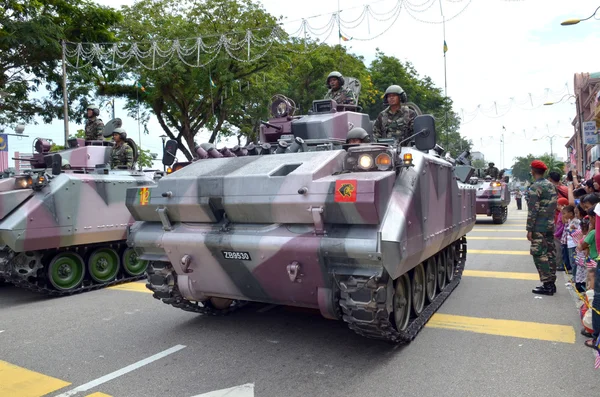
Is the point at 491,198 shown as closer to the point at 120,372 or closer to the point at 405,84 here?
the point at 120,372

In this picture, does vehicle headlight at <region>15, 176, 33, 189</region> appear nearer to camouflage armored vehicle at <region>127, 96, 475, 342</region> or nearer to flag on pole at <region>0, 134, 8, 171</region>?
camouflage armored vehicle at <region>127, 96, 475, 342</region>

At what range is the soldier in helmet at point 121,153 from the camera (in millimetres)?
10180

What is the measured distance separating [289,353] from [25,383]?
2371 millimetres

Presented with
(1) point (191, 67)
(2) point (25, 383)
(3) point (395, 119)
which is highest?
(1) point (191, 67)

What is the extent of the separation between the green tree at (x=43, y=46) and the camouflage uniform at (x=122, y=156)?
10644 mm

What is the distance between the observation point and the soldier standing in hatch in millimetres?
7184

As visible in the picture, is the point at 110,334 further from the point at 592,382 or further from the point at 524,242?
the point at 524,242


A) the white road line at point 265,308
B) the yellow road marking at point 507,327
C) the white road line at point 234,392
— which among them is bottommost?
the white road line at point 234,392

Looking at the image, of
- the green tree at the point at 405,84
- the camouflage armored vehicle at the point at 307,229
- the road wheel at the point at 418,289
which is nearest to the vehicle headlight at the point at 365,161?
the camouflage armored vehicle at the point at 307,229

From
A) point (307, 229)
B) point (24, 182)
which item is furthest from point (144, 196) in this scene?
point (24, 182)

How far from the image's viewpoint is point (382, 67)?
35688 mm

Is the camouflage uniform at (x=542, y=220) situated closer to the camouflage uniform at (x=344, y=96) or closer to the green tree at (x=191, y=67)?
the camouflage uniform at (x=344, y=96)

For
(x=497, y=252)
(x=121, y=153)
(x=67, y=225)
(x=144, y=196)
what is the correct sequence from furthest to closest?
1. (x=497, y=252)
2. (x=121, y=153)
3. (x=67, y=225)
4. (x=144, y=196)

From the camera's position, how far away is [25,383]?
4.63 meters
